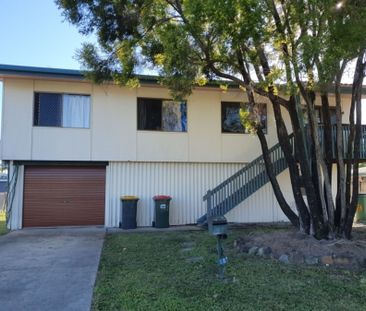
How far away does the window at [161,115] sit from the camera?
13523 millimetres

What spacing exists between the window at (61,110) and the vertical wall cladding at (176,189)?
2111mm

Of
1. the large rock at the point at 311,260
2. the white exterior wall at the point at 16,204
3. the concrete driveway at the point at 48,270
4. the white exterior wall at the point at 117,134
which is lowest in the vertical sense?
the concrete driveway at the point at 48,270

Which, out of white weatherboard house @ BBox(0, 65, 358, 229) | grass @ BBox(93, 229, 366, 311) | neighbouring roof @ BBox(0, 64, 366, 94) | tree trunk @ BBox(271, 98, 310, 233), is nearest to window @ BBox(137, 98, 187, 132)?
white weatherboard house @ BBox(0, 65, 358, 229)

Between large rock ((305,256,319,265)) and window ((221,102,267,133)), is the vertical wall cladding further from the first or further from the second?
large rock ((305,256,319,265))

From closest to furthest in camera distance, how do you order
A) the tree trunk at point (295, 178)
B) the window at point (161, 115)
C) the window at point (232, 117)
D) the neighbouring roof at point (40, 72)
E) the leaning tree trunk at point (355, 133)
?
1. the leaning tree trunk at point (355, 133)
2. the tree trunk at point (295, 178)
3. the neighbouring roof at point (40, 72)
4. the window at point (161, 115)
5. the window at point (232, 117)

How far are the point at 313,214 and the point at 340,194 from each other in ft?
2.91

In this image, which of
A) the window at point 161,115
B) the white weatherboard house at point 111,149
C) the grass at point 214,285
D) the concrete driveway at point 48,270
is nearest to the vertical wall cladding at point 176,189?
the white weatherboard house at point 111,149

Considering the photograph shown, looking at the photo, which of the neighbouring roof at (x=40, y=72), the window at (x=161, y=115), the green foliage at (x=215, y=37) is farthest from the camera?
the window at (x=161, y=115)

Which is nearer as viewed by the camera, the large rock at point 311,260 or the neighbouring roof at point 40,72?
the large rock at point 311,260

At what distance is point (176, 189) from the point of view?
13555 millimetres

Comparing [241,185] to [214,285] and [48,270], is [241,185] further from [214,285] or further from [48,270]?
[48,270]

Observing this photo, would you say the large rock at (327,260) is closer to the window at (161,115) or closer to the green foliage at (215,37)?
the green foliage at (215,37)

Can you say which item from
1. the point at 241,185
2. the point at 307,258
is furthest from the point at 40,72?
the point at 307,258

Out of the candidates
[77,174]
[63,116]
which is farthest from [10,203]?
[63,116]
